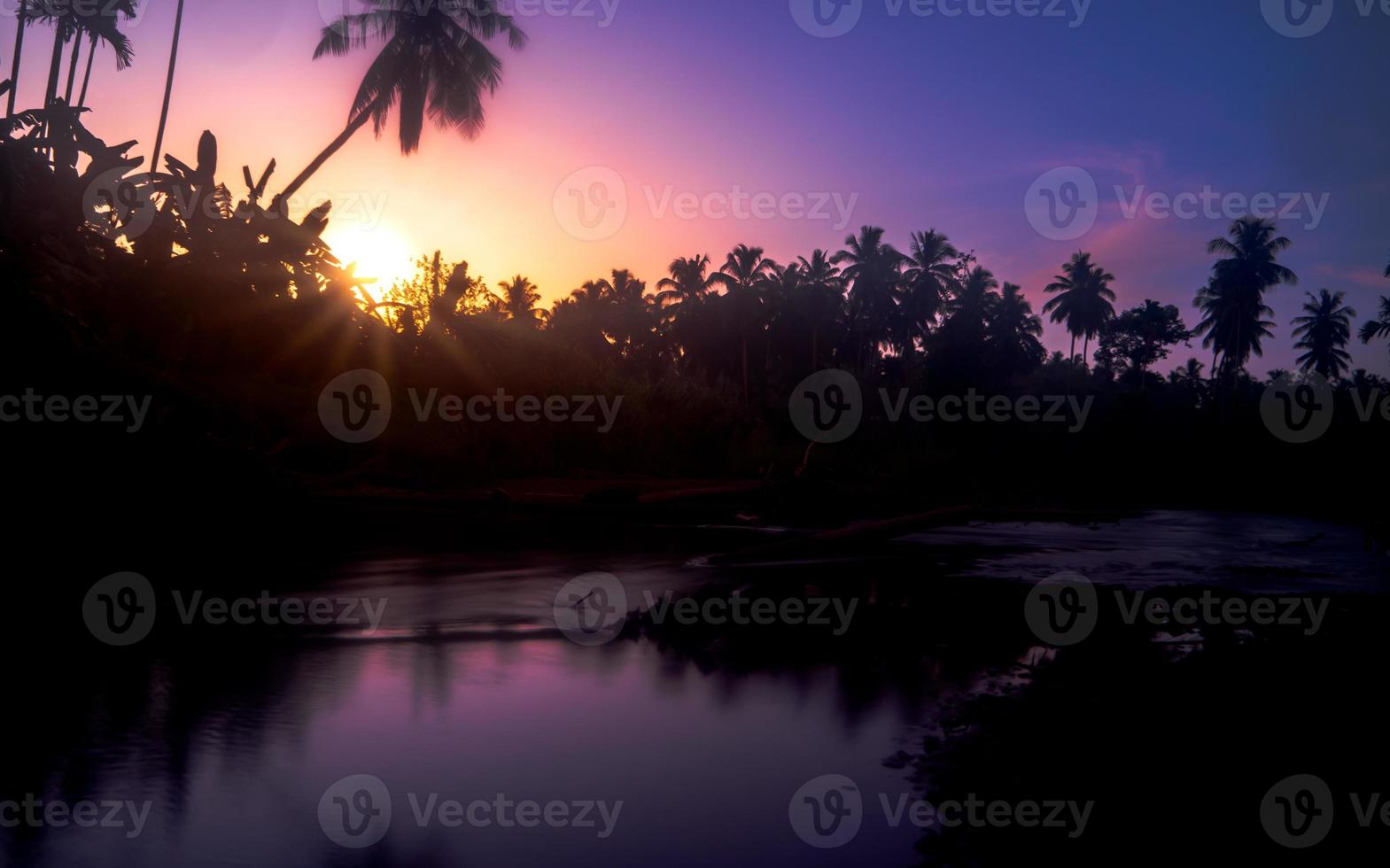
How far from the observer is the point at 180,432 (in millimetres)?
13781

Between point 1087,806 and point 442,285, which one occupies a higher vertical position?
point 442,285

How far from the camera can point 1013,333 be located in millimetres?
55312

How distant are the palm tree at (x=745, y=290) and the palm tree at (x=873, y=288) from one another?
556 centimetres

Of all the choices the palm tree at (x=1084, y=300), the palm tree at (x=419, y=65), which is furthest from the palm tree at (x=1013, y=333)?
the palm tree at (x=419, y=65)

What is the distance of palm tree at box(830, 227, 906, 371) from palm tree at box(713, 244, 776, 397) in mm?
5563

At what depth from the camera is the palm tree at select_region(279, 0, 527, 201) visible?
2662 centimetres

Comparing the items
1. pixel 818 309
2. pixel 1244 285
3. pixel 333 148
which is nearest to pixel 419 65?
pixel 333 148

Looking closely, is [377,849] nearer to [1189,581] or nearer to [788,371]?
[1189,581]

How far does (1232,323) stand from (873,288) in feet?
67.9

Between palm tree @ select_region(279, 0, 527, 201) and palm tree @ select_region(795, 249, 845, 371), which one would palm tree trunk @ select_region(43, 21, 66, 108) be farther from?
palm tree @ select_region(795, 249, 845, 371)

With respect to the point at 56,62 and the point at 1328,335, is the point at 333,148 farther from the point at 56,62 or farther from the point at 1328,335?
the point at 1328,335

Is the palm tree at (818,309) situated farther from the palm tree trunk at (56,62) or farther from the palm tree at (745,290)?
the palm tree trunk at (56,62)

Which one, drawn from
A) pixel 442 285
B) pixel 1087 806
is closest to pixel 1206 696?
pixel 1087 806

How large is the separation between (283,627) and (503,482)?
51.8ft
